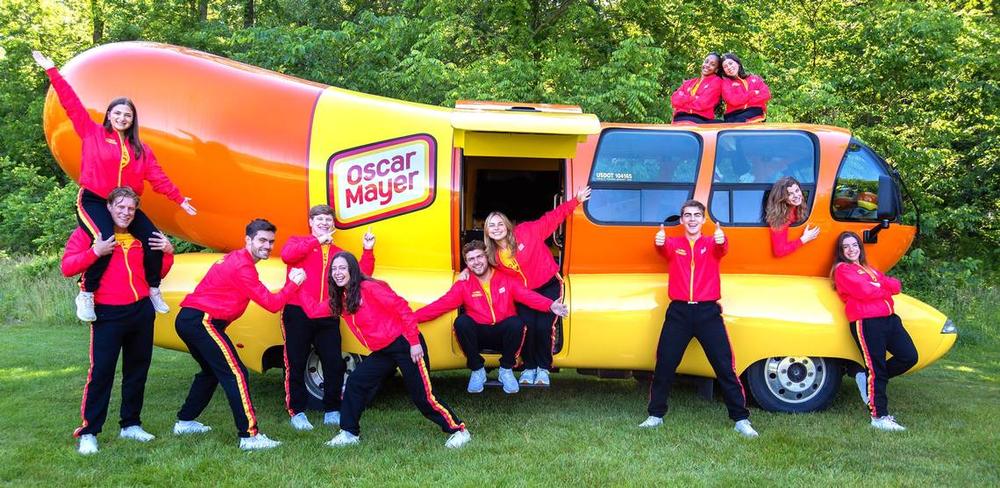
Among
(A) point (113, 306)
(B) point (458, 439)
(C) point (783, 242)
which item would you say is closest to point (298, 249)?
(A) point (113, 306)

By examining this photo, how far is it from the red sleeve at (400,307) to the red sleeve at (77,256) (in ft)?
5.67

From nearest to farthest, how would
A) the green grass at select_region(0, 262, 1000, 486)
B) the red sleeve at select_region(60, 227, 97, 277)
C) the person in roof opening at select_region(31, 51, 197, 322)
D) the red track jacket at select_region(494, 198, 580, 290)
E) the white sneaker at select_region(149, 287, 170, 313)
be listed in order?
1. the green grass at select_region(0, 262, 1000, 486)
2. the red sleeve at select_region(60, 227, 97, 277)
3. the person in roof opening at select_region(31, 51, 197, 322)
4. the white sneaker at select_region(149, 287, 170, 313)
5. the red track jacket at select_region(494, 198, 580, 290)

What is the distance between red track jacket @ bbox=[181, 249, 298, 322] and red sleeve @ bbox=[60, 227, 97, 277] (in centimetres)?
62

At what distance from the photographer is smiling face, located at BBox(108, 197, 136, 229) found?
470cm

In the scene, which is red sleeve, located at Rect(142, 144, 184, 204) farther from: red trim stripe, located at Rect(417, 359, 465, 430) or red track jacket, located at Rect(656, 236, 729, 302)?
red track jacket, located at Rect(656, 236, 729, 302)

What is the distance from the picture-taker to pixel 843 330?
5.59 m

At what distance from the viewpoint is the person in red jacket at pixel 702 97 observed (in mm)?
6969

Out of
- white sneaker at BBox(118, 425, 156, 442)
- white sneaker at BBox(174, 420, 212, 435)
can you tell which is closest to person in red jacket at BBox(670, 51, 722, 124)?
white sneaker at BBox(174, 420, 212, 435)

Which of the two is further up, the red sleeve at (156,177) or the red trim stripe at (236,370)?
the red sleeve at (156,177)

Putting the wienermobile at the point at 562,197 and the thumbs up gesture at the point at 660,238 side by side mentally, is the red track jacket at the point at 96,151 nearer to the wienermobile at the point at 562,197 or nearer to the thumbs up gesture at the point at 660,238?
the wienermobile at the point at 562,197

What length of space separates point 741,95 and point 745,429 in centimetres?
328

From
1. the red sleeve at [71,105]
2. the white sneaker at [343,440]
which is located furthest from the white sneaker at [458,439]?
the red sleeve at [71,105]

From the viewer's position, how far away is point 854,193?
5836 millimetres

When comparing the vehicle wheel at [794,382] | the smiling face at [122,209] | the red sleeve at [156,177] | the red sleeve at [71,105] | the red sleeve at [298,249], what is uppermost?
the red sleeve at [71,105]
